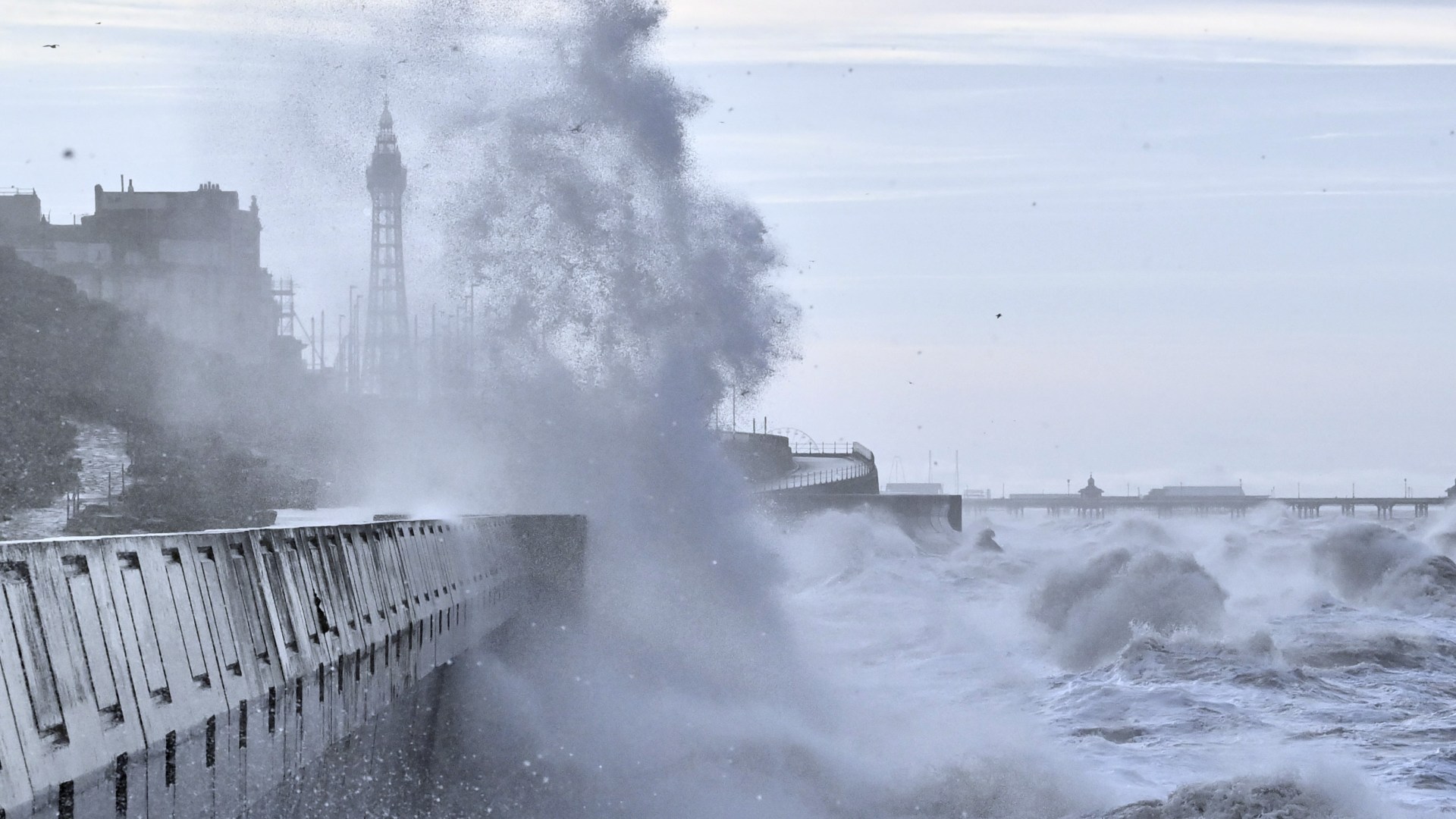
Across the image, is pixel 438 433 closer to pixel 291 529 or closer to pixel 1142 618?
pixel 1142 618

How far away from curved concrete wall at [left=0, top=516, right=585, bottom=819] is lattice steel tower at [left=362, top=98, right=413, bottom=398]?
254 ft

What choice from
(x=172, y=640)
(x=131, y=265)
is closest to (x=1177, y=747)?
(x=172, y=640)

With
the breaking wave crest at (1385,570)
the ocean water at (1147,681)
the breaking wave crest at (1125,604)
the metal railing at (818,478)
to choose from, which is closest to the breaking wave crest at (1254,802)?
the ocean water at (1147,681)

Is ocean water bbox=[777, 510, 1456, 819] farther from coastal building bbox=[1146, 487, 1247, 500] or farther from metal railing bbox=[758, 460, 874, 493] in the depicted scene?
coastal building bbox=[1146, 487, 1247, 500]

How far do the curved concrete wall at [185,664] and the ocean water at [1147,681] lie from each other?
586 cm

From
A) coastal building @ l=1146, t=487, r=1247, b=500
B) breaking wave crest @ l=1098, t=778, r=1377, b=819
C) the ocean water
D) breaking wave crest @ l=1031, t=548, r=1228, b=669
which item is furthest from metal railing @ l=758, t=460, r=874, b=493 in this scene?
coastal building @ l=1146, t=487, r=1247, b=500

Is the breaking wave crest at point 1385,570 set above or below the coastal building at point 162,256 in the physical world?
below

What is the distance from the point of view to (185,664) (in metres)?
7.30

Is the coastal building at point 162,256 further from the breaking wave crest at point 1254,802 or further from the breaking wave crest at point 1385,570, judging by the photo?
the breaking wave crest at point 1254,802

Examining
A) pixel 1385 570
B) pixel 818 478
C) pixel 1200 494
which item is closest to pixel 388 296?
pixel 818 478

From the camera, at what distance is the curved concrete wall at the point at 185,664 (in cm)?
577

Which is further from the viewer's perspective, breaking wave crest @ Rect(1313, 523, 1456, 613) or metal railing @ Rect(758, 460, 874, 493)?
metal railing @ Rect(758, 460, 874, 493)

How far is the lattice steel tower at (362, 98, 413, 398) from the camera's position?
89.2m

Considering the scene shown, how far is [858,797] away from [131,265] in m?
75.0
